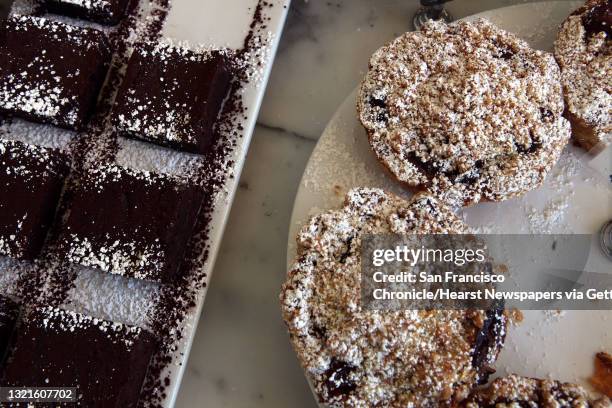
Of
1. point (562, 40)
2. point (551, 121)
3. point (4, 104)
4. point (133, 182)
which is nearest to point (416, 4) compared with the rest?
point (562, 40)

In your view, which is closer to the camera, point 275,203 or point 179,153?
point 179,153

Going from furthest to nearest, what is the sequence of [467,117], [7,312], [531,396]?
[7,312] → [467,117] → [531,396]

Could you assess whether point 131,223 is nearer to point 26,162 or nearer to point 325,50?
point 26,162

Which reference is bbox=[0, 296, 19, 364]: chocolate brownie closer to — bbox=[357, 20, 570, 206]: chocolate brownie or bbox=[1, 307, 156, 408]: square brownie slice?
bbox=[1, 307, 156, 408]: square brownie slice

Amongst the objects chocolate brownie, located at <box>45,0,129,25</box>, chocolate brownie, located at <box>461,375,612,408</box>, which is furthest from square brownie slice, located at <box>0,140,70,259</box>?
chocolate brownie, located at <box>461,375,612,408</box>

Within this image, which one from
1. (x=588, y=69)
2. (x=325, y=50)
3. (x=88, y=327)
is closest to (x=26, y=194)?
(x=88, y=327)

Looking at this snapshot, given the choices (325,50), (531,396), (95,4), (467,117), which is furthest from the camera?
(325,50)
